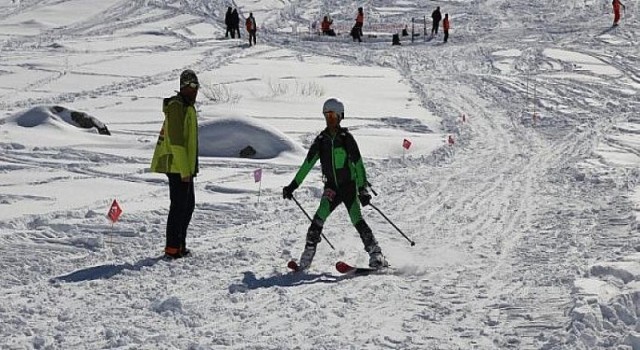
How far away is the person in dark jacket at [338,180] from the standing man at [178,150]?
3.14 ft

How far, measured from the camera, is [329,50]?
33750 mm

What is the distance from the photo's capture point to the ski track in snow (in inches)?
251

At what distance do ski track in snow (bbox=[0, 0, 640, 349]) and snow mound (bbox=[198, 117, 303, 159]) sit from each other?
2.19ft

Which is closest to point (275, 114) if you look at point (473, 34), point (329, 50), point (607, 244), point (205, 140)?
point (205, 140)

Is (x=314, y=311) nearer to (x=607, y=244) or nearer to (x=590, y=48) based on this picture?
(x=607, y=244)

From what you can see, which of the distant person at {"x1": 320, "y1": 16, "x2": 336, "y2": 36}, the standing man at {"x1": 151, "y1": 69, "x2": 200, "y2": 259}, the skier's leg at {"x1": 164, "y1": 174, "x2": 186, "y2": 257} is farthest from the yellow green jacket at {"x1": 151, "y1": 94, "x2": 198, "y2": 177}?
the distant person at {"x1": 320, "y1": 16, "x2": 336, "y2": 36}

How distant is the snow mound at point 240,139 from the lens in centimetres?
1469

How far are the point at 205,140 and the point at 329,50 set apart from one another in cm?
1930

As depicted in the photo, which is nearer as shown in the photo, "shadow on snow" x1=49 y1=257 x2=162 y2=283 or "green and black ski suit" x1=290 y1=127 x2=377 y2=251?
"shadow on snow" x1=49 y1=257 x2=162 y2=283

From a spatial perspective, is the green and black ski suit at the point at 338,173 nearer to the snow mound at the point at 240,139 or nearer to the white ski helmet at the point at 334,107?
the white ski helmet at the point at 334,107

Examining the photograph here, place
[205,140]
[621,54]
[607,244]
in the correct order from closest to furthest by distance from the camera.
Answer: [607,244] → [205,140] → [621,54]

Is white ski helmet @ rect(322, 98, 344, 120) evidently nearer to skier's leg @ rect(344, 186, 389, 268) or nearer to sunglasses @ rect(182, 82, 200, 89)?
skier's leg @ rect(344, 186, 389, 268)

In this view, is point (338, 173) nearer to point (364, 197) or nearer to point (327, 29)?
point (364, 197)

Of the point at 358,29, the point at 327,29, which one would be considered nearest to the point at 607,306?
→ the point at 358,29
